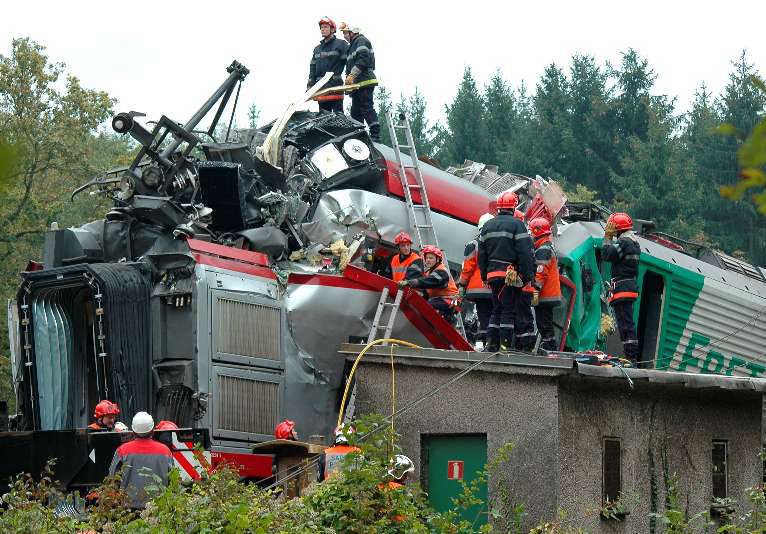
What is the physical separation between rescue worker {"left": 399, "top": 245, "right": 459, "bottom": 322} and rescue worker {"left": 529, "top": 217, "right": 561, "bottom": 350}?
931 millimetres

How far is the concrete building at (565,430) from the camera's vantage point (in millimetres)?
10383

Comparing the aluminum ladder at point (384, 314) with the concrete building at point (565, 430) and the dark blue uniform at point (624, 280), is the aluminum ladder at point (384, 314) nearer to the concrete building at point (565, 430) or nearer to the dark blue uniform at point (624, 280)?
the concrete building at point (565, 430)

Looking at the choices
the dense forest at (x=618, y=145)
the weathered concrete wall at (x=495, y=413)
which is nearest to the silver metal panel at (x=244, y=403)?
the weathered concrete wall at (x=495, y=413)

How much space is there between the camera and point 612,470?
11.0m

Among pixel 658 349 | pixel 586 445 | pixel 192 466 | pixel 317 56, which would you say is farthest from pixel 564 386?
pixel 317 56

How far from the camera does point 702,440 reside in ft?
39.6

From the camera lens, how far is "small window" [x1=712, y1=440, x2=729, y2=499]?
12258 millimetres

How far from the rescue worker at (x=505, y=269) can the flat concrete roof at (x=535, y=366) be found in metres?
0.68

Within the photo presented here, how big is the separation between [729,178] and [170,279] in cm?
4151

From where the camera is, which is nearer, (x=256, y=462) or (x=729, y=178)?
(x=256, y=462)

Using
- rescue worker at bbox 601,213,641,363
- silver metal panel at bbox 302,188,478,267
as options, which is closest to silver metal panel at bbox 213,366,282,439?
silver metal panel at bbox 302,188,478,267

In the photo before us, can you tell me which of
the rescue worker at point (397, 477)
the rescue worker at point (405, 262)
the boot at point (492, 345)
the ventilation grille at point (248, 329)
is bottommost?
the rescue worker at point (397, 477)

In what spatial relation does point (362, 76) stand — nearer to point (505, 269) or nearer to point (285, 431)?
point (505, 269)

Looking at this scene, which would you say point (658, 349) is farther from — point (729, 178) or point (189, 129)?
point (729, 178)
